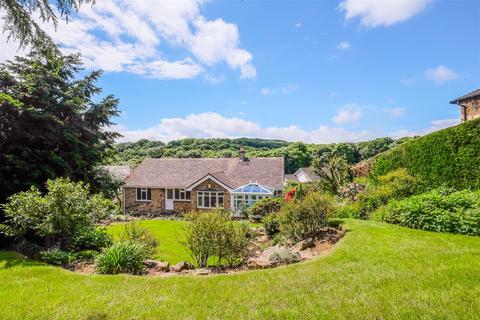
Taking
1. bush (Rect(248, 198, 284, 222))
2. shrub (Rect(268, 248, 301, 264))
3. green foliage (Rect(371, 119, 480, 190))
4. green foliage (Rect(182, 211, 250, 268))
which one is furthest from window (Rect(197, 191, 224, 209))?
shrub (Rect(268, 248, 301, 264))

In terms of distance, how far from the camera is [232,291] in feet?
18.6

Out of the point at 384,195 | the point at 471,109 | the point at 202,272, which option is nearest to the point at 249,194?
the point at 384,195

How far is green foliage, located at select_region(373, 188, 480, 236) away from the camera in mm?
9117

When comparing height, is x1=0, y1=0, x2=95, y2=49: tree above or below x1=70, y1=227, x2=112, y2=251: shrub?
above

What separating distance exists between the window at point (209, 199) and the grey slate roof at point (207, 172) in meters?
1.41

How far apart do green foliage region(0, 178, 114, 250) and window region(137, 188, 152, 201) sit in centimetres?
2169

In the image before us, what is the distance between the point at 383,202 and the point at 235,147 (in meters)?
71.1

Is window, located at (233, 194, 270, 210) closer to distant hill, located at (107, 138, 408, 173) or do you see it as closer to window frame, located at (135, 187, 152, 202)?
window frame, located at (135, 187, 152, 202)

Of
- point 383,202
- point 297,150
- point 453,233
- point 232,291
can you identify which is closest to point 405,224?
point 453,233

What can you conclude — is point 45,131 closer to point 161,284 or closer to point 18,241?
point 18,241

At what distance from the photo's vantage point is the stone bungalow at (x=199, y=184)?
27922mm

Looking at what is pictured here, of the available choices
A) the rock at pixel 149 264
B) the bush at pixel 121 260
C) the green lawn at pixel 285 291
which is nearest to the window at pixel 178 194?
the rock at pixel 149 264

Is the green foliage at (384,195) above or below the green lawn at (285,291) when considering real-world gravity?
above

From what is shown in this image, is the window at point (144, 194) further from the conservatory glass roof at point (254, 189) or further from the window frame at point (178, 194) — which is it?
the conservatory glass roof at point (254, 189)
